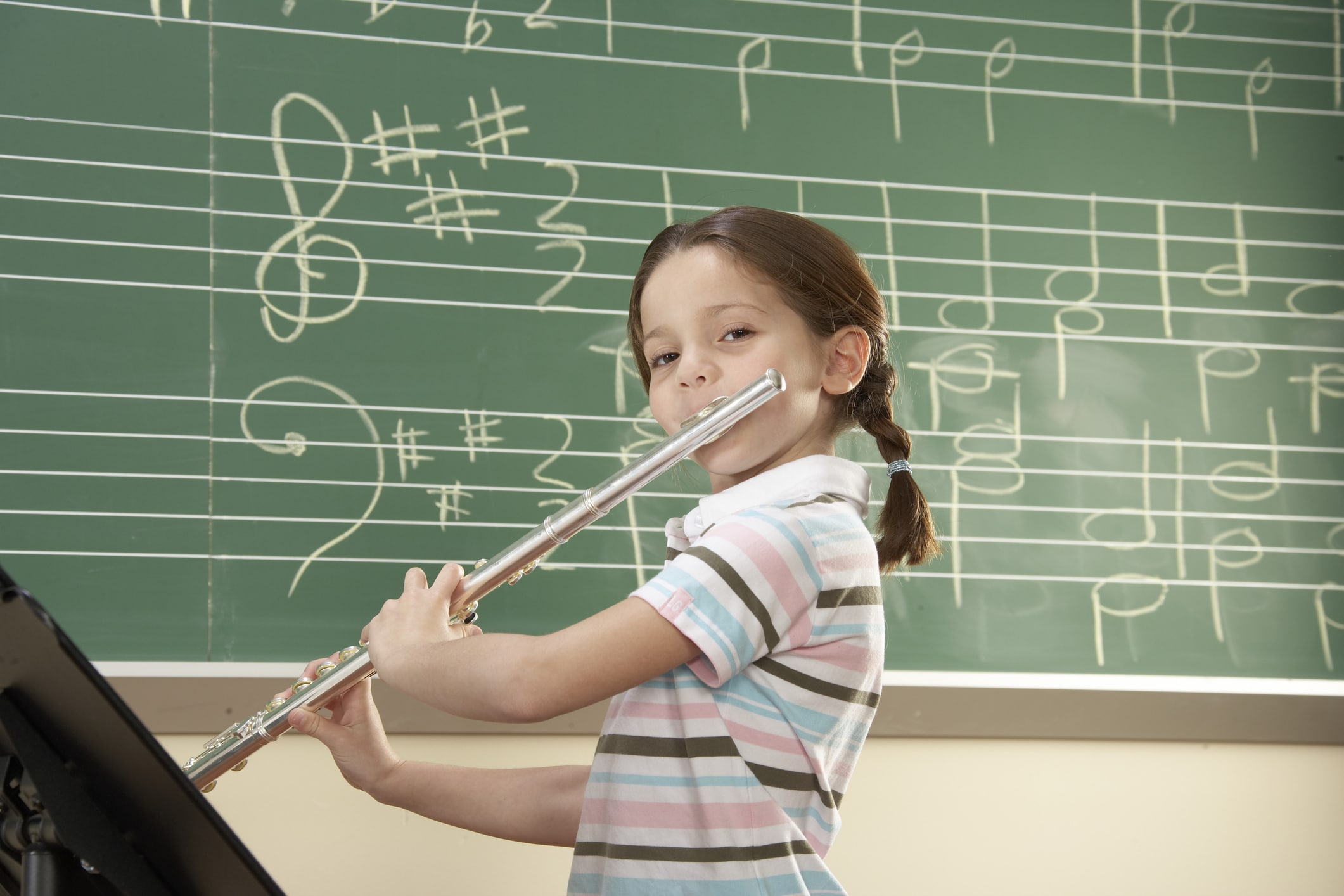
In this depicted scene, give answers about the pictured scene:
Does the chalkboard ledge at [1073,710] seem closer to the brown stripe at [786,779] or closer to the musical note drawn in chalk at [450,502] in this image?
the musical note drawn in chalk at [450,502]

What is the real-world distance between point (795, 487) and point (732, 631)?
134 mm

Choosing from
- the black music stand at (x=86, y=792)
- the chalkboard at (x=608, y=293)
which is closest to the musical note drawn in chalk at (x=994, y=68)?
the chalkboard at (x=608, y=293)

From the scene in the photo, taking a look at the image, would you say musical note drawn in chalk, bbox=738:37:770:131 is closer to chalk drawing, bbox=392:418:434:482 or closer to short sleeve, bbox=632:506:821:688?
chalk drawing, bbox=392:418:434:482

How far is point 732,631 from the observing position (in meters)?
0.62

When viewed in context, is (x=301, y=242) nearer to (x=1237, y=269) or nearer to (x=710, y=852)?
(x=710, y=852)

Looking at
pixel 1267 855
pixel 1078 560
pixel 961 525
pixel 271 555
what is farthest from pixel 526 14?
pixel 1267 855

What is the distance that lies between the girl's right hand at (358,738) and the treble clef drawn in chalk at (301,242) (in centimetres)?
46

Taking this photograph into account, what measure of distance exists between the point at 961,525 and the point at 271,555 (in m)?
0.80

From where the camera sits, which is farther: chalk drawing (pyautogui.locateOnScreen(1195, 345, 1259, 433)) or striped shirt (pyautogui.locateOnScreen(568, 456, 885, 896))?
chalk drawing (pyautogui.locateOnScreen(1195, 345, 1259, 433))

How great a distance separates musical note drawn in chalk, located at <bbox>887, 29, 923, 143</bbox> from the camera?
1.30 m

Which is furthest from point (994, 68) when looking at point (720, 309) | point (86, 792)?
point (86, 792)

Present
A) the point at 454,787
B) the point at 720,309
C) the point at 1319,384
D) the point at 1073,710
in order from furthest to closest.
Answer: the point at 1319,384 < the point at 1073,710 < the point at 454,787 < the point at 720,309

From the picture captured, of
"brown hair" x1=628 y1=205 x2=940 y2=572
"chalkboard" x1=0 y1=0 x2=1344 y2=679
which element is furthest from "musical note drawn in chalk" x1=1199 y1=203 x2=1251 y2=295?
"brown hair" x1=628 y1=205 x2=940 y2=572

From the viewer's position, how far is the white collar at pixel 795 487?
0.71m
